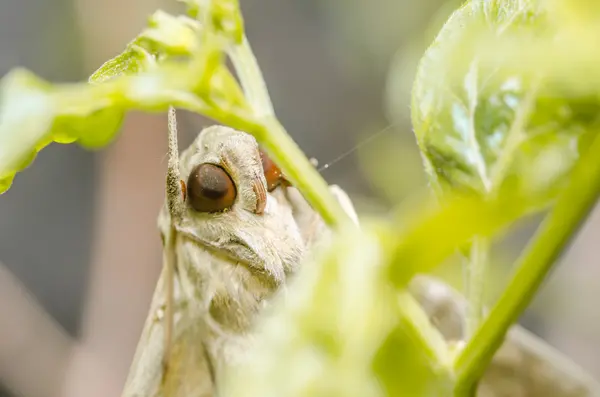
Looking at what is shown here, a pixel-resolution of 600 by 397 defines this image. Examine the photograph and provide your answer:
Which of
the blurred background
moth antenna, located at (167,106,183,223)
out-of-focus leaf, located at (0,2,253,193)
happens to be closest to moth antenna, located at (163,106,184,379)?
moth antenna, located at (167,106,183,223)

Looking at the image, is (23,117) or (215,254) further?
(215,254)

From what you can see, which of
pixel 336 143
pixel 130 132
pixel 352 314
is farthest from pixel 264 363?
pixel 336 143

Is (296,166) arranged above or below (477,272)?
above

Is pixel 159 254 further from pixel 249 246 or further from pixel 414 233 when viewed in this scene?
pixel 414 233

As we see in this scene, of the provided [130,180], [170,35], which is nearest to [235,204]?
[170,35]

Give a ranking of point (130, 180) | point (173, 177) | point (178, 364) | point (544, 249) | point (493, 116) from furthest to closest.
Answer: point (130, 180) < point (178, 364) < point (173, 177) < point (493, 116) < point (544, 249)

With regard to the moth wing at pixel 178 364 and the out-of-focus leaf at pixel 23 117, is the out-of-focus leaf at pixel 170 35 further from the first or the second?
the moth wing at pixel 178 364

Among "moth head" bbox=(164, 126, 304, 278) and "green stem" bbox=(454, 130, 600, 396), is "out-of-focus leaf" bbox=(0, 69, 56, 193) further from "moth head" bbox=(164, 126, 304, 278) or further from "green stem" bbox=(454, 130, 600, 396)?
"moth head" bbox=(164, 126, 304, 278)

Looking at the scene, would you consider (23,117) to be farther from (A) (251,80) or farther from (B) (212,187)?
(B) (212,187)
